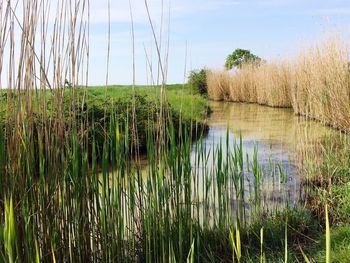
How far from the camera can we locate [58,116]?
171 centimetres

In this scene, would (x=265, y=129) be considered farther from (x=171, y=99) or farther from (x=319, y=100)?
(x=171, y=99)

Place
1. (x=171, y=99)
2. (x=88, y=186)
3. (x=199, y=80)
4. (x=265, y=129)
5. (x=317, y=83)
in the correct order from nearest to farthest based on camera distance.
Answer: (x=88, y=186), (x=317, y=83), (x=265, y=129), (x=171, y=99), (x=199, y=80)

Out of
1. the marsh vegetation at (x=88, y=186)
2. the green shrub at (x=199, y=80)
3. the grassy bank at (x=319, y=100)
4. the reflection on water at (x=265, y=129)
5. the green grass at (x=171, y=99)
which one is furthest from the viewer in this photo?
the green shrub at (x=199, y=80)

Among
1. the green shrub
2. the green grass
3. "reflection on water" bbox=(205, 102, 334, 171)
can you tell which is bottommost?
"reflection on water" bbox=(205, 102, 334, 171)

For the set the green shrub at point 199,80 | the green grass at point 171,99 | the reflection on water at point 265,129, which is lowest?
the reflection on water at point 265,129

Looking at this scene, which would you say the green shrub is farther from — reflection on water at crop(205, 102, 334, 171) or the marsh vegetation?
the marsh vegetation

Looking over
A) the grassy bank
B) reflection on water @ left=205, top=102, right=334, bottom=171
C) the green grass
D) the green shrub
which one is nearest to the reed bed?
the grassy bank

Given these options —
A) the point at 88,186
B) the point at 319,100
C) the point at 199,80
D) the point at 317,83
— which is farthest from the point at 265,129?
the point at 199,80

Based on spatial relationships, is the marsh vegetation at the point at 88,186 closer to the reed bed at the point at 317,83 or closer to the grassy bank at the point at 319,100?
the grassy bank at the point at 319,100

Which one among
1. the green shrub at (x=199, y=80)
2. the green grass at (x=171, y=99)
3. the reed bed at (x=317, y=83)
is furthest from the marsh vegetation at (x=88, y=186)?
the green shrub at (x=199, y=80)

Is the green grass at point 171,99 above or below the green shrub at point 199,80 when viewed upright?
below

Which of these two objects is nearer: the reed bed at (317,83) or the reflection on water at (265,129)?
the reflection on water at (265,129)

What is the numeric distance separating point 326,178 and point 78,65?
279 cm

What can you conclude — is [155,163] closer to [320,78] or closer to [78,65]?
[78,65]
